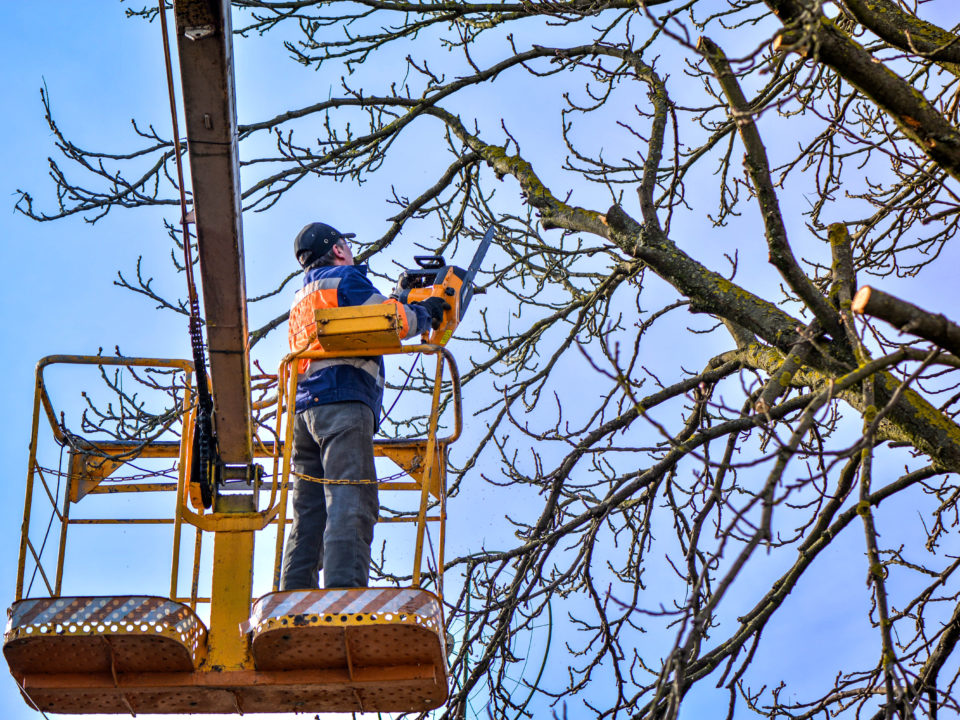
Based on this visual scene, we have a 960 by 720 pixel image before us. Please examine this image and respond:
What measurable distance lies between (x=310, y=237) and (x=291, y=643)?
221 centimetres

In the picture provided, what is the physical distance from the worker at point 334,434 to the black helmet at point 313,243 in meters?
0.23

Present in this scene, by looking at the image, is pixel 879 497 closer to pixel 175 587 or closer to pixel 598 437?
pixel 598 437

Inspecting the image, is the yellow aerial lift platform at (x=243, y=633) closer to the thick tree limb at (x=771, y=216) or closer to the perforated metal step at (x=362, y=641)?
the perforated metal step at (x=362, y=641)

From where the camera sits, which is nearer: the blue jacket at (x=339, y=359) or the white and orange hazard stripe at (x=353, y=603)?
the white and orange hazard stripe at (x=353, y=603)

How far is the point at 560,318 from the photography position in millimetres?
8312

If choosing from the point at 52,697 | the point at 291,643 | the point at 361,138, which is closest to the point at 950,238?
the point at 361,138

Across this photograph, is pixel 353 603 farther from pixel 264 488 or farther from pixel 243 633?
pixel 264 488

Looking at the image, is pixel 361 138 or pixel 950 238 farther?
pixel 361 138

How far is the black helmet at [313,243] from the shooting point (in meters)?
7.04

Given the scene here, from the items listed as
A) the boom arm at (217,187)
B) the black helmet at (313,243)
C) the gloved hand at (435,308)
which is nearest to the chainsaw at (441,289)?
the gloved hand at (435,308)

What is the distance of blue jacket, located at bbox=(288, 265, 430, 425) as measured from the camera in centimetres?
650

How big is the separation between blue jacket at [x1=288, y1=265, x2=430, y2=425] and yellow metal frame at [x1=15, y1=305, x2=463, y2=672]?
0.11 meters

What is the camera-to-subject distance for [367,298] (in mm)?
6555

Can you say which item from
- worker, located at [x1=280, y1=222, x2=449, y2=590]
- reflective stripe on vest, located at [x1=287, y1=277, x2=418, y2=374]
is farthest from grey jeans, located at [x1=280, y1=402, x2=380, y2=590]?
reflective stripe on vest, located at [x1=287, y1=277, x2=418, y2=374]
